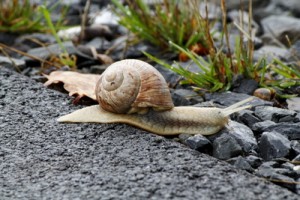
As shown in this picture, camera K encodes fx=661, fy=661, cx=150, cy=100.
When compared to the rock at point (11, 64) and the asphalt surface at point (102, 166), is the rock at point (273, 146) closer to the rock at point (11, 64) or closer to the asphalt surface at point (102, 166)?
the asphalt surface at point (102, 166)

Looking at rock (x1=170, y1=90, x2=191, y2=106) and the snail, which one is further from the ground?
the snail

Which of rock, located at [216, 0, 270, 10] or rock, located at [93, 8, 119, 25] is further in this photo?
rock, located at [216, 0, 270, 10]

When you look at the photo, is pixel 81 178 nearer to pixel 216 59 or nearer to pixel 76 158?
pixel 76 158

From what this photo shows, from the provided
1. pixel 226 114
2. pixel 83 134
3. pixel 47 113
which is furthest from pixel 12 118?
pixel 226 114

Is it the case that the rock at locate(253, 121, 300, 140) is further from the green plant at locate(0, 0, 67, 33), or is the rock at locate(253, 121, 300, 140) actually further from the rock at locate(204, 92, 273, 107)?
the green plant at locate(0, 0, 67, 33)

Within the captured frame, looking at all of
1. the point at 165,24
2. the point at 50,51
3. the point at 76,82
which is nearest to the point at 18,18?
the point at 50,51

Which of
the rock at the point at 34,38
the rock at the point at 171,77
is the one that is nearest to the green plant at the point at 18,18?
the rock at the point at 34,38

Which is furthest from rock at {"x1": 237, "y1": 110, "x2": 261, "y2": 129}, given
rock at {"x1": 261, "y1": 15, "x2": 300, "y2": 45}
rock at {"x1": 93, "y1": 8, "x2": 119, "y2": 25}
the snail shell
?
rock at {"x1": 93, "y1": 8, "x2": 119, "y2": 25}

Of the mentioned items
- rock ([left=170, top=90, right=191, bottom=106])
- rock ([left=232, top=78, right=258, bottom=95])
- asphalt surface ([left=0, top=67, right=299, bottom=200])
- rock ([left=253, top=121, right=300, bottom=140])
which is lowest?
asphalt surface ([left=0, top=67, right=299, bottom=200])
